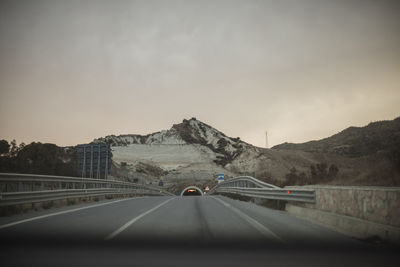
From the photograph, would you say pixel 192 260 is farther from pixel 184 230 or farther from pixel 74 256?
pixel 184 230

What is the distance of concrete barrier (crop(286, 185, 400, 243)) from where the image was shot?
6582 mm

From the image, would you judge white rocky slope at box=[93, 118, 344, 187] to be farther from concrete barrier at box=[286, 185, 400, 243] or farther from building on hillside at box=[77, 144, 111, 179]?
concrete barrier at box=[286, 185, 400, 243]

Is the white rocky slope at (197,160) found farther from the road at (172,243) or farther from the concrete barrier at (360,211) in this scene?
the concrete barrier at (360,211)

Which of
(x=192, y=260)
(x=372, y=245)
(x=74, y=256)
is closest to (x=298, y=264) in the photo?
(x=192, y=260)

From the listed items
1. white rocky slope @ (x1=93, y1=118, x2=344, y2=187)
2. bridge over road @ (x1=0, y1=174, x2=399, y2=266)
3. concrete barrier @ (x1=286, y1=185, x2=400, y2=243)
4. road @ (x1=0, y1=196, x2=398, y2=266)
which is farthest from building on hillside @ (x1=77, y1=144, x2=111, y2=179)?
white rocky slope @ (x1=93, y1=118, x2=344, y2=187)

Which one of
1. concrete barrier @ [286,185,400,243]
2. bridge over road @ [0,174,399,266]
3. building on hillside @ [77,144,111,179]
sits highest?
building on hillside @ [77,144,111,179]

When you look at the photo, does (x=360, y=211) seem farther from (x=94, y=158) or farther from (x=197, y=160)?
(x=197, y=160)

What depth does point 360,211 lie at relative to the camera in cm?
772

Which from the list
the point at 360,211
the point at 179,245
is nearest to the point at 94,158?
the point at 179,245

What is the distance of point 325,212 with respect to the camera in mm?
9398

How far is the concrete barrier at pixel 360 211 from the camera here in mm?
6582

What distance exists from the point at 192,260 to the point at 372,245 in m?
3.53

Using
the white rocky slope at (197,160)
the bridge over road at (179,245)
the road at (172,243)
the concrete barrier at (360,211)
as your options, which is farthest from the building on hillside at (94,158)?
the white rocky slope at (197,160)

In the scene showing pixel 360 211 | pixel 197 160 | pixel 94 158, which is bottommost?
pixel 360 211
